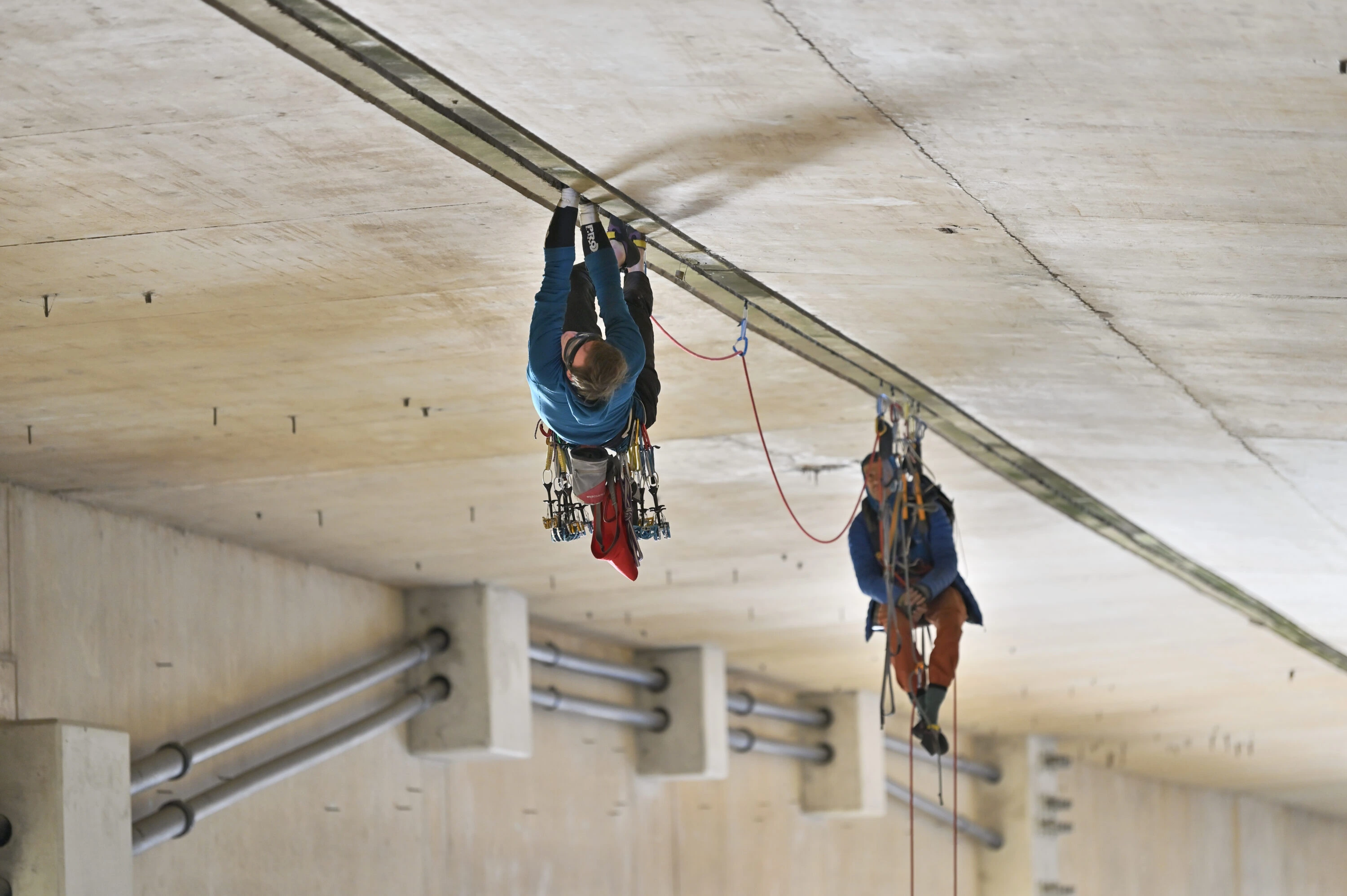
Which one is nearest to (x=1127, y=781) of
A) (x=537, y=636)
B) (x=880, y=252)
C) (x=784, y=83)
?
(x=537, y=636)

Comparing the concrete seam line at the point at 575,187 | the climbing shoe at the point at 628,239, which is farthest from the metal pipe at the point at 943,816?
the climbing shoe at the point at 628,239

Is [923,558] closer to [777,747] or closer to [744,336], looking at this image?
[744,336]

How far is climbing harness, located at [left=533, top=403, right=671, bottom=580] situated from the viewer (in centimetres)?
591

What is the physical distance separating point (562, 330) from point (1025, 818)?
15.5 metres

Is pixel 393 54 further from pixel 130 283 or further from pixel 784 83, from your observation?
pixel 130 283

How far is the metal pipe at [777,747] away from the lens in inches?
622

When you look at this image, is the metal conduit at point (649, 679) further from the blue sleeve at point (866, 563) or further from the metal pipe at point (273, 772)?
the blue sleeve at point (866, 563)

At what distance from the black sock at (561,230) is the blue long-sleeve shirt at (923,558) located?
9.53ft

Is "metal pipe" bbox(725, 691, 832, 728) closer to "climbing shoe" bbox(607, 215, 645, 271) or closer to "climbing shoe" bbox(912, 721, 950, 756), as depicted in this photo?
"climbing shoe" bbox(912, 721, 950, 756)

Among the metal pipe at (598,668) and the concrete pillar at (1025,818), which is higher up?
the metal pipe at (598,668)

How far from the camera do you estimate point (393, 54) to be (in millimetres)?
4602

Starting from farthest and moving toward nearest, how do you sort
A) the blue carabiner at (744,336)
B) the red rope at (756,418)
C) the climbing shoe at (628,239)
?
1. the red rope at (756,418)
2. the blue carabiner at (744,336)
3. the climbing shoe at (628,239)

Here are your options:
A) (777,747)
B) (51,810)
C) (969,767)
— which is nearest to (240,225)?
(51,810)

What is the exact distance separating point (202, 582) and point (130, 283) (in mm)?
4241
